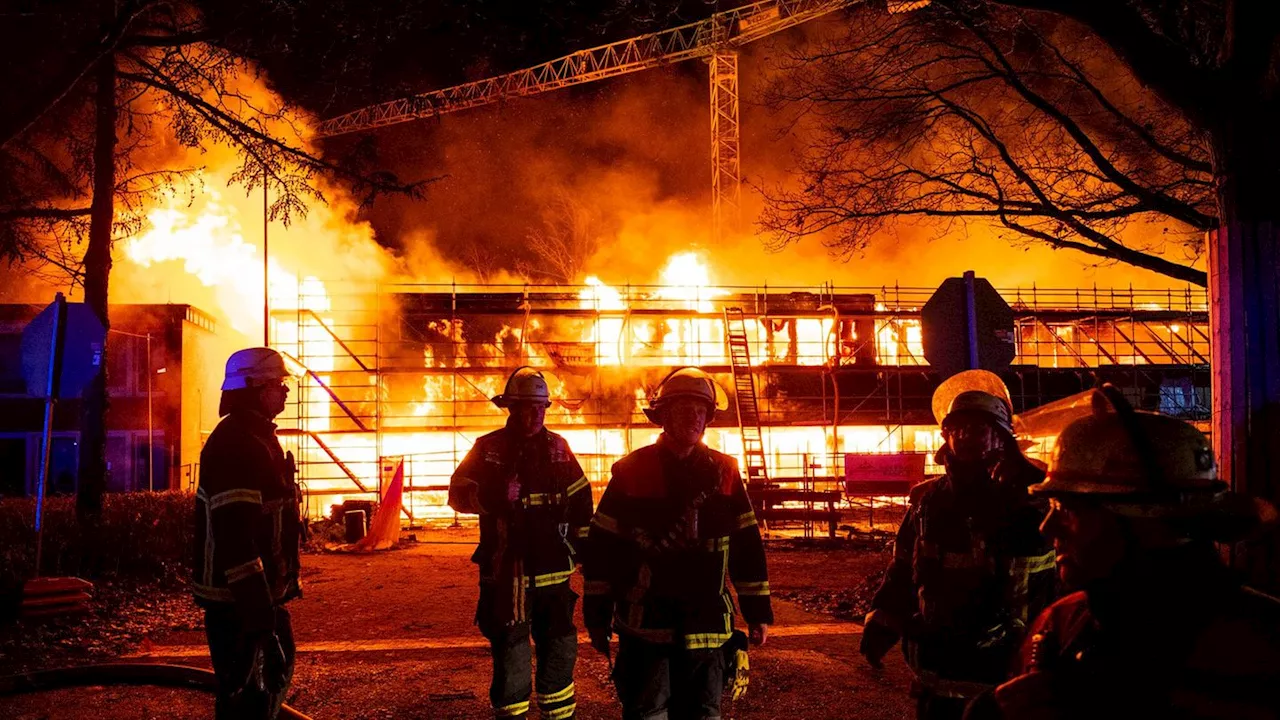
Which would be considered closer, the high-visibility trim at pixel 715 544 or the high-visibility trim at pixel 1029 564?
the high-visibility trim at pixel 1029 564

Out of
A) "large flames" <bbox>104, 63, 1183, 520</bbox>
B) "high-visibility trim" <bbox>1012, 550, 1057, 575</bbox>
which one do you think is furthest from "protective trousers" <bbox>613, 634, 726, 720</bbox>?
"large flames" <bbox>104, 63, 1183, 520</bbox>

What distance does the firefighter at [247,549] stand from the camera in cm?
380

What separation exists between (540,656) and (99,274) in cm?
925

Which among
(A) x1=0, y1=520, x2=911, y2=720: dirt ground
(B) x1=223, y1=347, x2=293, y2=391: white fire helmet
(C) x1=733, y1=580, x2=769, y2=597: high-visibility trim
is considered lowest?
(A) x1=0, y1=520, x2=911, y2=720: dirt ground

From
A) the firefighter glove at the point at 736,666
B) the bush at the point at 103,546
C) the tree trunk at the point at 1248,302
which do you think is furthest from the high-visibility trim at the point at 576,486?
the bush at the point at 103,546

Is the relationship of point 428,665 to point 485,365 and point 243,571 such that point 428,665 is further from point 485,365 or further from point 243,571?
point 485,365

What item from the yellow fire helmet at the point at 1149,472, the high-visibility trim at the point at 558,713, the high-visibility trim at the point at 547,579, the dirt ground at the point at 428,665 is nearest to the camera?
the yellow fire helmet at the point at 1149,472

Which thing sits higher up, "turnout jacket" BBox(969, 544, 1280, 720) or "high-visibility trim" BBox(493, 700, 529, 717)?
"turnout jacket" BBox(969, 544, 1280, 720)

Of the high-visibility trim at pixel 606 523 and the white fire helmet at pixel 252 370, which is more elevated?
the white fire helmet at pixel 252 370

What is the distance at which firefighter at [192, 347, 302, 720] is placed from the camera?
12.5 feet

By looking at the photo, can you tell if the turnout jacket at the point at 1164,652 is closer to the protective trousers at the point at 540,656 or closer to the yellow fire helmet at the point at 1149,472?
the yellow fire helmet at the point at 1149,472

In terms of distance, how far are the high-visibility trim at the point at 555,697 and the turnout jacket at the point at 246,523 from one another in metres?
1.33

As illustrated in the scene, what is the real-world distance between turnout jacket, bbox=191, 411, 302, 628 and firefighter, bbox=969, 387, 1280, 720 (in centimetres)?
312

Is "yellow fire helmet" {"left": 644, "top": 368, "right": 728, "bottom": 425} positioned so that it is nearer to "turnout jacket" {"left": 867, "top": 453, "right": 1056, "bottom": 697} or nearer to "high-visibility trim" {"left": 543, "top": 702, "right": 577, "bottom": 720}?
"turnout jacket" {"left": 867, "top": 453, "right": 1056, "bottom": 697}
